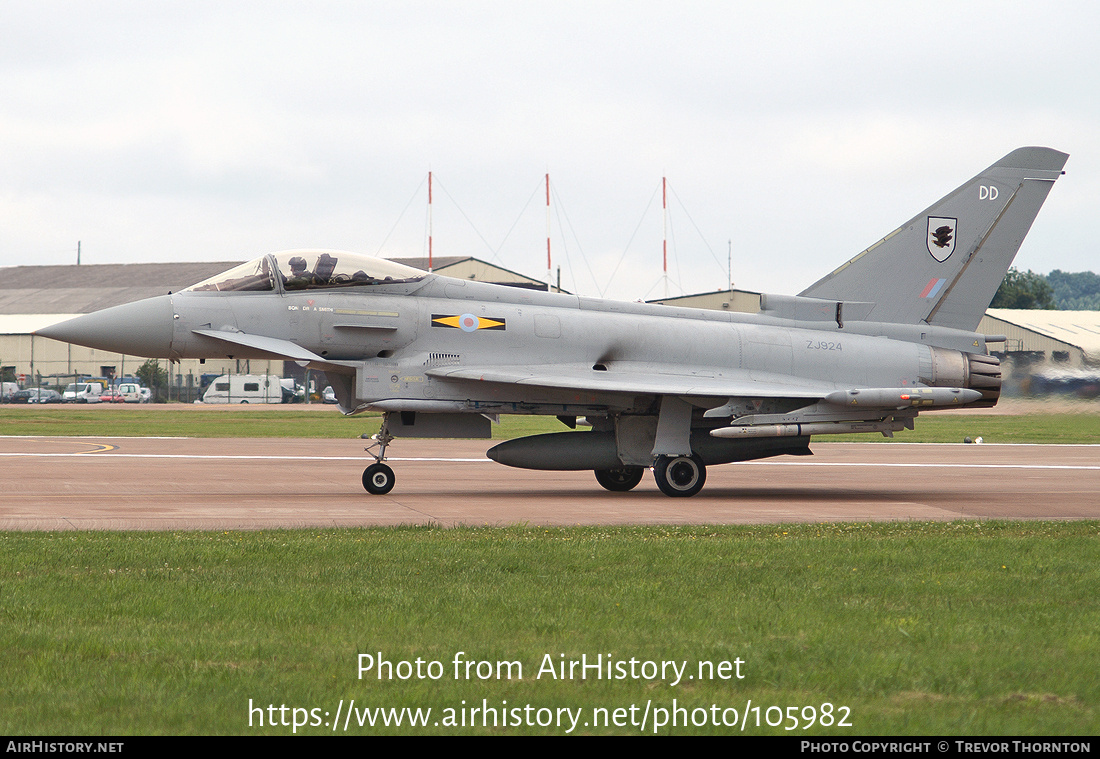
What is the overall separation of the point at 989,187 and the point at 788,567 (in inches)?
452

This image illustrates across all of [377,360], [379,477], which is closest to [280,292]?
[377,360]

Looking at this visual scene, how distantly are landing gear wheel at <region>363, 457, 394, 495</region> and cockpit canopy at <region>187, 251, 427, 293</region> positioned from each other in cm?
275

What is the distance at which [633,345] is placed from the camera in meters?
16.8

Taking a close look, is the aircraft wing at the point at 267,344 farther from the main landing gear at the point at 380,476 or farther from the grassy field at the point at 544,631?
the grassy field at the point at 544,631

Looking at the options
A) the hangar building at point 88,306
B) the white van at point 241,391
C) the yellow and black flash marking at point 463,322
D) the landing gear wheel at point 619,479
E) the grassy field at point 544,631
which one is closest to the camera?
the grassy field at point 544,631

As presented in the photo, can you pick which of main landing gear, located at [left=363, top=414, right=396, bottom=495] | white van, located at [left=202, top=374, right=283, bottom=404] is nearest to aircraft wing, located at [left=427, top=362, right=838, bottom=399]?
main landing gear, located at [left=363, top=414, right=396, bottom=495]

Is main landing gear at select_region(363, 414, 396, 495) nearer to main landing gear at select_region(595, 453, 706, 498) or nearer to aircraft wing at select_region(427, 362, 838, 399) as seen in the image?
aircraft wing at select_region(427, 362, 838, 399)

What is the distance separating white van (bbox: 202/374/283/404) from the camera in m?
69.8

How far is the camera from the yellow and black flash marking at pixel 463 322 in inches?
635

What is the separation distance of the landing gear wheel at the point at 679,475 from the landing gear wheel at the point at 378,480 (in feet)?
13.1

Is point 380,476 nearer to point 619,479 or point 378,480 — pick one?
point 378,480

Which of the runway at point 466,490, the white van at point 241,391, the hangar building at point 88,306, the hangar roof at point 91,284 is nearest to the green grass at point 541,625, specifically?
the runway at point 466,490

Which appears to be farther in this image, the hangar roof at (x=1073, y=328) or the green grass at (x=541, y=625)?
the hangar roof at (x=1073, y=328)

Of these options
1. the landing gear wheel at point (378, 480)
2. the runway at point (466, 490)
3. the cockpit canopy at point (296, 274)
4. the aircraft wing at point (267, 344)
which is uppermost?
the cockpit canopy at point (296, 274)
